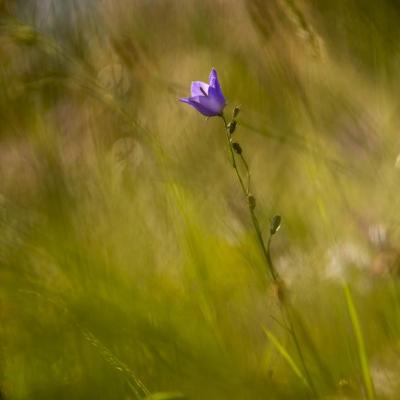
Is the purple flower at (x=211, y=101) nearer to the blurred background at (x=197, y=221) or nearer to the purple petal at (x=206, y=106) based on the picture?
the purple petal at (x=206, y=106)

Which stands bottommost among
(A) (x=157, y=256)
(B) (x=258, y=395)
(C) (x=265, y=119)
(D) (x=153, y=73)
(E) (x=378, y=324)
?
(B) (x=258, y=395)

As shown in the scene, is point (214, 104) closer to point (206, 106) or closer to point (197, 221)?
point (206, 106)

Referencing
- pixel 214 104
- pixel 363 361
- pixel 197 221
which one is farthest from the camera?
pixel 197 221

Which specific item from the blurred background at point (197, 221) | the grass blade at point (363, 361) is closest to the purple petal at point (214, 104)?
the blurred background at point (197, 221)

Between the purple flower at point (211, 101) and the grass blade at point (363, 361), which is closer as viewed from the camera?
the grass blade at point (363, 361)

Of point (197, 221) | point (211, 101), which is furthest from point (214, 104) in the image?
point (197, 221)

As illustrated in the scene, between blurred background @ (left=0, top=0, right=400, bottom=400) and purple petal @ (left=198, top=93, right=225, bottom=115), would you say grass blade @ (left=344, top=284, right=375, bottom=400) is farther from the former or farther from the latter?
purple petal @ (left=198, top=93, right=225, bottom=115)

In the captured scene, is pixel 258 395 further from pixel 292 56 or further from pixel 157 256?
pixel 292 56

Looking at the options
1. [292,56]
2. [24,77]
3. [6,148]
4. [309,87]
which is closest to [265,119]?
[309,87]

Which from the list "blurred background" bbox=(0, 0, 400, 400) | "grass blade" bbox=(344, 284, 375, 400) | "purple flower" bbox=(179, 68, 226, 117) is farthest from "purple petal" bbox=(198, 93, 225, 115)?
"grass blade" bbox=(344, 284, 375, 400)
